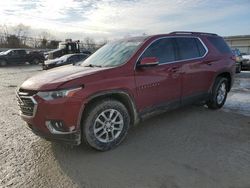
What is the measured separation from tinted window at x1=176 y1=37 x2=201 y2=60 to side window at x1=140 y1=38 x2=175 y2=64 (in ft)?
0.73

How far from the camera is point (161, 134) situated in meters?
4.71

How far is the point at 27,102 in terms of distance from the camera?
3.72m

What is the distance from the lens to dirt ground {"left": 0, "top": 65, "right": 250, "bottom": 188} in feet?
10.5

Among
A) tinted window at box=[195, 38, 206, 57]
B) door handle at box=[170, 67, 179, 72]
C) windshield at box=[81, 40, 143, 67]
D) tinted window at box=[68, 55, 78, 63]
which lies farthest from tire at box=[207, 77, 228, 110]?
tinted window at box=[68, 55, 78, 63]

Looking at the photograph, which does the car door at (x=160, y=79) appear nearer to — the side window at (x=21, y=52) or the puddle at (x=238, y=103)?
the puddle at (x=238, y=103)

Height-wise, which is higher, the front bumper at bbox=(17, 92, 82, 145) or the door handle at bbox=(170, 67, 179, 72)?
the door handle at bbox=(170, 67, 179, 72)

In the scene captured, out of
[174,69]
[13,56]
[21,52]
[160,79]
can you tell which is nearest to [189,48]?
[174,69]

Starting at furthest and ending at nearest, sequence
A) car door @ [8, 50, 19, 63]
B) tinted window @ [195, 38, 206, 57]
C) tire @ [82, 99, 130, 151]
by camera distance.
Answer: car door @ [8, 50, 19, 63] → tinted window @ [195, 38, 206, 57] → tire @ [82, 99, 130, 151]

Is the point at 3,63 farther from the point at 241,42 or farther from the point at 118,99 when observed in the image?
the point at 241,42

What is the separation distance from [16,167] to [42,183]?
64 centimetres

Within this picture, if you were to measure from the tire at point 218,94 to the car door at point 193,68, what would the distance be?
1.12 ft

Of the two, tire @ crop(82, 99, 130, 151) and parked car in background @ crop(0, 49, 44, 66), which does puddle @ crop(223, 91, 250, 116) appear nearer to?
tire @ crop(82, 99, 130, 151)

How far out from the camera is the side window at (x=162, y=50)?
4.62m

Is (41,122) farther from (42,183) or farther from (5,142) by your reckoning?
(5,142)
